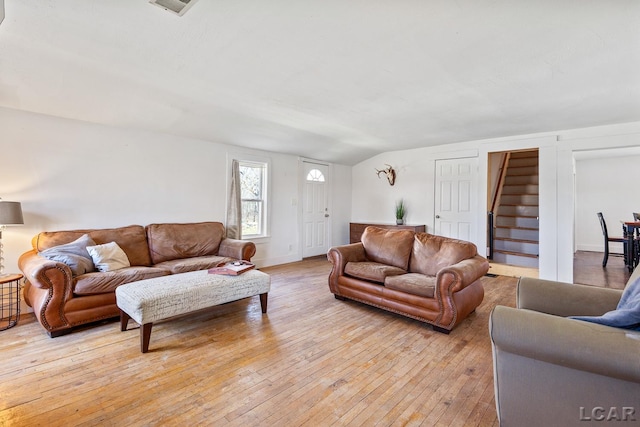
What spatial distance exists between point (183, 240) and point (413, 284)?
9.97 feet

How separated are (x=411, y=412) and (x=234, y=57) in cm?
281

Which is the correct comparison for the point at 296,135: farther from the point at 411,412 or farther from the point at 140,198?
the point at 411,412

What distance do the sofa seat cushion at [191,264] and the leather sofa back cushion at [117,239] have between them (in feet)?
0.89

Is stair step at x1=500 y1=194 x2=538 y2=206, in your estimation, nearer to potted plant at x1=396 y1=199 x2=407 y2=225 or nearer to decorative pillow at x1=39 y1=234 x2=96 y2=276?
potted plant at x1=396 y1=199 x2=407 y2=225

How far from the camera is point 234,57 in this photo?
2.38 metres

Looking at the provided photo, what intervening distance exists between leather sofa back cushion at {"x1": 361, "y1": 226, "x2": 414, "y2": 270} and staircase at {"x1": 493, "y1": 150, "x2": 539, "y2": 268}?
9.45ft

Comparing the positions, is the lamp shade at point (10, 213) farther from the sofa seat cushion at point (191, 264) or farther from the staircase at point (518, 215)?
the staircase at point (518, 215)

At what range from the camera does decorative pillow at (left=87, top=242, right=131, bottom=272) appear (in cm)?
300

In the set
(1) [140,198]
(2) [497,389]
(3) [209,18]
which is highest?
(3) [209,18]

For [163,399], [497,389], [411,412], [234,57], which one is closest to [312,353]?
[411,412]

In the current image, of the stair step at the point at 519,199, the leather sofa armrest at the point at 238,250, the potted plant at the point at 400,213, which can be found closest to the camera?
the leather sofa armrest at the point at 238,250

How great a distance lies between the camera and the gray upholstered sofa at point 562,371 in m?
1.14

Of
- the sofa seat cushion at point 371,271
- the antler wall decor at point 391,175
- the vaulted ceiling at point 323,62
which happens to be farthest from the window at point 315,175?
the sofa seat cushion at point 371,271

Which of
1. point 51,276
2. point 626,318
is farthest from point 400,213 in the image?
point 51,276
